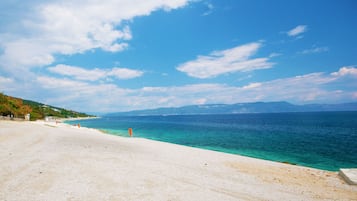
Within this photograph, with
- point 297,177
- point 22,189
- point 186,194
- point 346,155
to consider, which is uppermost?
point 22,189

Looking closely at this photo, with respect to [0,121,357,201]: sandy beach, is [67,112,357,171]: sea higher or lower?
lower

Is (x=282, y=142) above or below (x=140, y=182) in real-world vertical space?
below

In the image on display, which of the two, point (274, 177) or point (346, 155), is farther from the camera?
point (346, 155)

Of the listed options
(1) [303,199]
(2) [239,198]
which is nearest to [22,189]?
(2) [239,198]

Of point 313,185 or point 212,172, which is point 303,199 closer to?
point 313,185

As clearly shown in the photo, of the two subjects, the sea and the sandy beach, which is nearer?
the sandy beach

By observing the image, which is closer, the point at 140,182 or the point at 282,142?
the point at 140,182

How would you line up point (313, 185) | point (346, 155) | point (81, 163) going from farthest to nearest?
point (346, 155), point (81, 163), point (313, 185)

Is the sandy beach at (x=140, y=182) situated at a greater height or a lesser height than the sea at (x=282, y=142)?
greater

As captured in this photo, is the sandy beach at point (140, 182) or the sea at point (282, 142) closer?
the sandy beach at point (140, 182)

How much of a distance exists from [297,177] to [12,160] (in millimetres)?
15334

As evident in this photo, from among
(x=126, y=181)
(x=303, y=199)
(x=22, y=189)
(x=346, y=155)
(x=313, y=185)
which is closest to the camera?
(x=22, y=189)

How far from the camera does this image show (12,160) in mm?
11742

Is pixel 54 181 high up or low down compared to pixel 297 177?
up
